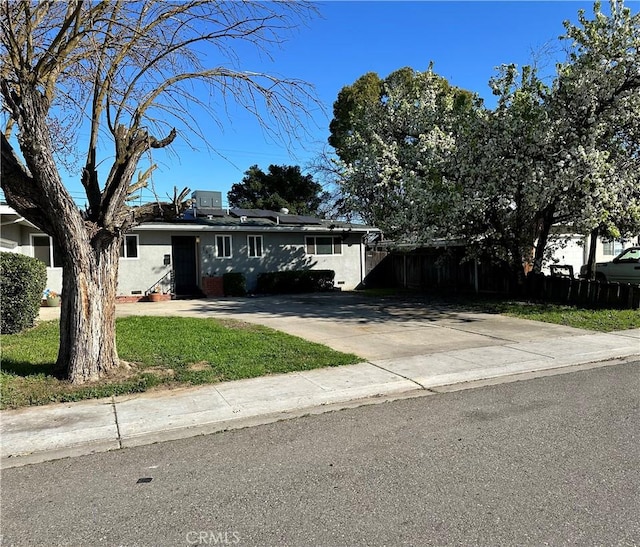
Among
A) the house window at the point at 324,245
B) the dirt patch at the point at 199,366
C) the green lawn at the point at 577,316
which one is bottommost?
the dirt patch at the point at 199,366

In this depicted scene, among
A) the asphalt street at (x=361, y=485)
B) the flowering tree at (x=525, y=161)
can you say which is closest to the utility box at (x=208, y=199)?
the flowering tree at (x=525, y=161)

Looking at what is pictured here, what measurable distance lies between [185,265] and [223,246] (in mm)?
1727

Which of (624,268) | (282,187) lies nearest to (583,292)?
(624,268)

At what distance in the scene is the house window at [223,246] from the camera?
20.5 m

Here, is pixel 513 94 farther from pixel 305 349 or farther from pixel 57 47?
pixel 57 47

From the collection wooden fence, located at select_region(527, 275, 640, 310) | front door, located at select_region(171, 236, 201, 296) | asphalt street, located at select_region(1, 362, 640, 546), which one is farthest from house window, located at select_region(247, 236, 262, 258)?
asphalt street, located at select_region(1, 362, 640, 546)

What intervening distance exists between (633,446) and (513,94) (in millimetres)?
10922

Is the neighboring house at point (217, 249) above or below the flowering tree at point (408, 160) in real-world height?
below

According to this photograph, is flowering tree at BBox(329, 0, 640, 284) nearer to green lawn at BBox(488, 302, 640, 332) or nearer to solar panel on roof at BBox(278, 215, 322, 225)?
green lawn at BBox(488, 302, 640, 332)

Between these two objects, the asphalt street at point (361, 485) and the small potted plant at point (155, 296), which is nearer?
the asphalt street at point (361, 485)

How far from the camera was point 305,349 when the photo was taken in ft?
28.2

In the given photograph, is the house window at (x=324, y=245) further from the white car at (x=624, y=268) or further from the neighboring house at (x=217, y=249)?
the white car at (x=624, y=268)

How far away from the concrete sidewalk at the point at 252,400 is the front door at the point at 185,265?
13.9 metres

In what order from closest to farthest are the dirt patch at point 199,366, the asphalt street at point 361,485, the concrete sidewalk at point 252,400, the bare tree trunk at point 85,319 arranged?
1. the asphalt street at point 361,485
2. the concrete sidewalk at point 252,400
3. the bare tree trunk at point 85,319
4. the dirt patch at point 199,366
